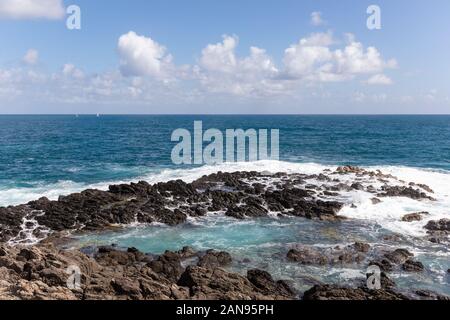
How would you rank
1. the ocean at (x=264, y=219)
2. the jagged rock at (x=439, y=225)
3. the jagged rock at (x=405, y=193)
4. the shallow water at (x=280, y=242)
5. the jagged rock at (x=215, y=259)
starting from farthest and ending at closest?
the jagged rock at (x=405, y=193) < the jagged rock at (x=439, y=225) < the ocean at (x=264, y=219) < the jagged rock at (x=215, y=259) < the shallow water at (x=280, y=242)

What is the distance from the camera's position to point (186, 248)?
2603 centimetres

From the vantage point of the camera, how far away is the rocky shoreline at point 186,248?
1777 cm

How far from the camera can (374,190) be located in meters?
41.2

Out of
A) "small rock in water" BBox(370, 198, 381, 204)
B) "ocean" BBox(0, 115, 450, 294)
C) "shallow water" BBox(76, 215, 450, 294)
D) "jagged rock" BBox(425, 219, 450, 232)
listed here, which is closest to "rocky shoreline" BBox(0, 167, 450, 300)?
"jagged rock" BBox(425, 219, 450, 232)

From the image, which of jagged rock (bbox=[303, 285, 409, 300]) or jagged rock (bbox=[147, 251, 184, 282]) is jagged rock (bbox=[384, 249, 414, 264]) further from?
jagged rock (bbox=[147, 251, 184, 282])

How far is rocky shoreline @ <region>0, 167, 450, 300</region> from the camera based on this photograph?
1777cm

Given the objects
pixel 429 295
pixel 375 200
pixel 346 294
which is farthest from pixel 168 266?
pixel 375 200

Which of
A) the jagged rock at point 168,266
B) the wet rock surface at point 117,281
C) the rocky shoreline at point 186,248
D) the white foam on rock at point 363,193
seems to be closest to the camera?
the wet rock surface at point 117,281

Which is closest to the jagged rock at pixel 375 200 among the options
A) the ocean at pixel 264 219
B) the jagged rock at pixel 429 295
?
the ocean at pixel 264 219

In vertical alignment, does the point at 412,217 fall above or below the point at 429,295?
above

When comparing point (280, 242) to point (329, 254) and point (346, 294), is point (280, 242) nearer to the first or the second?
point (329, 254)

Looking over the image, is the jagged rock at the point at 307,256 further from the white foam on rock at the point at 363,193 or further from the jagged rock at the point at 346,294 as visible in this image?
the white foam on rock at the point at 363,193

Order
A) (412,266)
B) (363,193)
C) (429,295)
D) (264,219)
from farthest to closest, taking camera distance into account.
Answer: (363,193) < (264,219) < (412,266) < (429,295)
